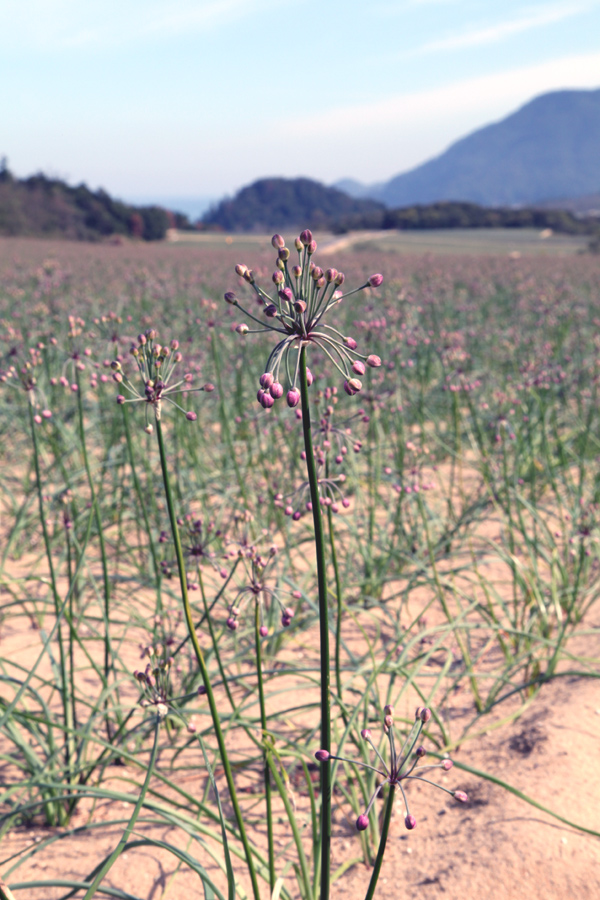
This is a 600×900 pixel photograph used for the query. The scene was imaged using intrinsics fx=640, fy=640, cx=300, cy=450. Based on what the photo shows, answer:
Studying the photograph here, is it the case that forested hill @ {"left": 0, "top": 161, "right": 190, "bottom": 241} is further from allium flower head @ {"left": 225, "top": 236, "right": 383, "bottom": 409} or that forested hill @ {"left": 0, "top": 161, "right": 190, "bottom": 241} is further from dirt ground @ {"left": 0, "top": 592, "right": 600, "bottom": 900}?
allium flower head @ {"left": 225, "top": 236, "right": 383, "bottom": 409}

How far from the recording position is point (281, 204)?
133 meters

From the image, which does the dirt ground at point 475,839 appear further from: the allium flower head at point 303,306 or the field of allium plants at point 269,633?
the allium flower head at point 303,306

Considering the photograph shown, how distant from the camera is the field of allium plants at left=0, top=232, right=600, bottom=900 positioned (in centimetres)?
146

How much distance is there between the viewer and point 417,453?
122 inches

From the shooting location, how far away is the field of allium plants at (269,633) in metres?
1.46

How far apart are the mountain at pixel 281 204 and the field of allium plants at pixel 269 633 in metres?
126

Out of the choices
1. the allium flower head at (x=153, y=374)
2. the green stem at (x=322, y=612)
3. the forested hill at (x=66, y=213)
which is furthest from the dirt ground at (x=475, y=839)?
the forested hill at (x=66, y=213)

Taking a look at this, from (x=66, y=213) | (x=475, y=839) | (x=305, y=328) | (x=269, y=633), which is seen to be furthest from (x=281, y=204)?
(x=305, y=328)

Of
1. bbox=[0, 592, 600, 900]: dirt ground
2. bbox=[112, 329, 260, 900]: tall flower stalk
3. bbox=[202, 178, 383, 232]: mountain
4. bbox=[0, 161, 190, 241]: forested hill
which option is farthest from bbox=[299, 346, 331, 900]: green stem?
bbox=[202, 178, 383, 232]: mountain

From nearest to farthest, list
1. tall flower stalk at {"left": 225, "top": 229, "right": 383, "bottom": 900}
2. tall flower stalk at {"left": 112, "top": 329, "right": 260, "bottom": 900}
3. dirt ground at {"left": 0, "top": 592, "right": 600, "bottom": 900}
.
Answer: tall flower stalk at {"left": 225, "top": 229, "right": 383, "bottom": 900} → tall flower stalk at {"left": 112, "top": 329, "right": 260, "bottom": 900} → dirt ground at {"left": 0, "top": 592, "right": 600, "bottom": 900}

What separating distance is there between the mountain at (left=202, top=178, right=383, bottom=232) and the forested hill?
2774 inches

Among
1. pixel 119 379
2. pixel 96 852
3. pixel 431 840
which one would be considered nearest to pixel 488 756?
pixel 431 840

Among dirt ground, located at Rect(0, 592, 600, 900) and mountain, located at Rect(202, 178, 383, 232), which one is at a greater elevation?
mountain, located at Rect(202, 178, 383, 232)

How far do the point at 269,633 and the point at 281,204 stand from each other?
140 metres
